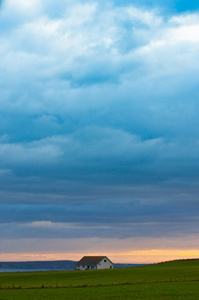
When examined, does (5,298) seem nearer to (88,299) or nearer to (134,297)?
(88,299)

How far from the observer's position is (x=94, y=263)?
593 ft

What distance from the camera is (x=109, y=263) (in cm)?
18400

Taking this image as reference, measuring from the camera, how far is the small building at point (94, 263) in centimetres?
18043

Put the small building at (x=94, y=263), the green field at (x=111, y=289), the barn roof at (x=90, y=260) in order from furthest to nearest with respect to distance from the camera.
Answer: the barn roof at (x=90, y=260) → the small building at (x=94, y=263) → the green field at (x=111, y=289)

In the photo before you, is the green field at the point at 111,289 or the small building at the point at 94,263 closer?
the green field at the point at 111,289

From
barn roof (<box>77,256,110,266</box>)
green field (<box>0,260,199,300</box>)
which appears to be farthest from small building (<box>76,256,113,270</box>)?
green field (<box>0,260,199,300</box>)

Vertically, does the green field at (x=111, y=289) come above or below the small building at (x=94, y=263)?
below

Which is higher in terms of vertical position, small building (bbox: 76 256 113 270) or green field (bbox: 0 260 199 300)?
small building (bbox: 76 256 113 270)

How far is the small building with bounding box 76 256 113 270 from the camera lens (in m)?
180

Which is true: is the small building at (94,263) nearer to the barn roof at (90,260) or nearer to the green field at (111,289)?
the barn roof at (90,260)

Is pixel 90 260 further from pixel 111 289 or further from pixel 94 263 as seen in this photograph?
pixel 111 289

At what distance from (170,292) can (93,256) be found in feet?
465

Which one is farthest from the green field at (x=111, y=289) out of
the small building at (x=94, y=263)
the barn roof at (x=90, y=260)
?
the barn roof at (x=90, y=260)

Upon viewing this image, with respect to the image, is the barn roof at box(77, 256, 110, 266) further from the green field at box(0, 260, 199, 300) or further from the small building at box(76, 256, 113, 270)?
the green field at box(0, 260, 199, 300)
